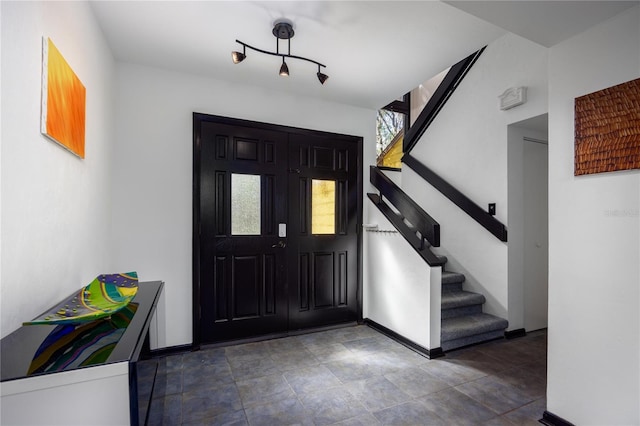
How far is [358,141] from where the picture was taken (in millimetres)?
3824

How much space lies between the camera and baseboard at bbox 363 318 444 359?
279 centimetres

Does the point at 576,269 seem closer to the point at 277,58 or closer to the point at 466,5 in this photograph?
the point at 466,5

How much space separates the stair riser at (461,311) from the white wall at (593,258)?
1.36 meters

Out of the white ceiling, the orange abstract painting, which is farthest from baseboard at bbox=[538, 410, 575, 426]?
the orange abstract painting

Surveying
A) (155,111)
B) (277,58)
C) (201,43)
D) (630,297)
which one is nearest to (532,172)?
(630,297)

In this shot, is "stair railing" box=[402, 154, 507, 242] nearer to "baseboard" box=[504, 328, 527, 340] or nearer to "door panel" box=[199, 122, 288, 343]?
"baseboard" box=[504, 328, 527, 340]

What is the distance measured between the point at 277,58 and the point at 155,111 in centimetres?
128

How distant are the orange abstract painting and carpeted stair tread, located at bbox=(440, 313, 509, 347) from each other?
3220mm

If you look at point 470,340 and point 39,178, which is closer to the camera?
point 39,178

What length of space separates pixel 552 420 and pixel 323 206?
263 centimetres

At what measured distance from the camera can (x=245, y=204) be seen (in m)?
3.22

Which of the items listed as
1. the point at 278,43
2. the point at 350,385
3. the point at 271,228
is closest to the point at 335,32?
the point at 278,43

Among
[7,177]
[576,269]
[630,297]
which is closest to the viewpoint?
[7,177]

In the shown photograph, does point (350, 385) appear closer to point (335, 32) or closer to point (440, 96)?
point (335, 32)
